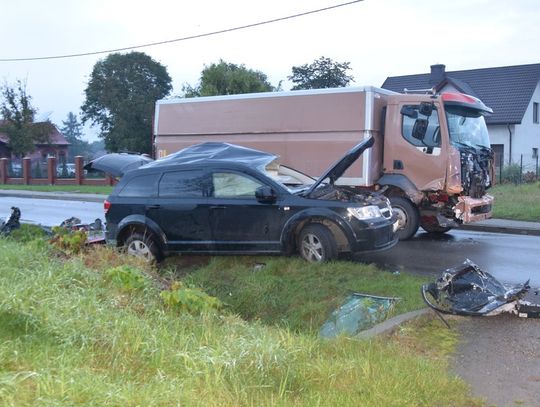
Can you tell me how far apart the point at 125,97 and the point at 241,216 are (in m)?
50.3

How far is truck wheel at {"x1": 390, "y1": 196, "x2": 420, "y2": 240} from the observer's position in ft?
39.4

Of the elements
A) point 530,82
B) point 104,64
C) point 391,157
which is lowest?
point 391,157

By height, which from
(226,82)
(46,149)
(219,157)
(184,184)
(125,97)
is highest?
(125,97)

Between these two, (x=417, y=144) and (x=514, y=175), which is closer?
(x=417, y=144)

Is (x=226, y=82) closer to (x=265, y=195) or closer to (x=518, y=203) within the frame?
(x=518, y=203)

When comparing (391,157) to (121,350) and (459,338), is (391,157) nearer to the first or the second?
(459,338)

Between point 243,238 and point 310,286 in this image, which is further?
point 243,238

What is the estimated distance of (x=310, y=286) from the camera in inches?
301

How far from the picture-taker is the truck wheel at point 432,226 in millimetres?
12531

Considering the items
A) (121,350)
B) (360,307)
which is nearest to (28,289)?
(121,350)

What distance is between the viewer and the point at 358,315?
20.1 feet

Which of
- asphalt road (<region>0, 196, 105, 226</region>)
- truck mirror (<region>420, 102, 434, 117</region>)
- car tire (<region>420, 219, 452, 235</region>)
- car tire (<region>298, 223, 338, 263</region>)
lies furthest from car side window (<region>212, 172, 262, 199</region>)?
asphalt road (<region>0, 196, 105, 226</region>)

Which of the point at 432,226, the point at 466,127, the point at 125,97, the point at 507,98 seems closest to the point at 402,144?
the point at 466,127

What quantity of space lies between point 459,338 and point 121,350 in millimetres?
2901
